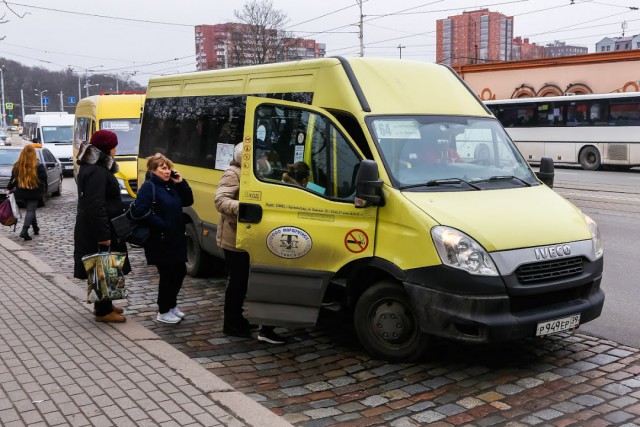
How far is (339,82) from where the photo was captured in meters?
5.75

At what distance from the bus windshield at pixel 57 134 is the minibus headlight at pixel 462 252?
1022 inches

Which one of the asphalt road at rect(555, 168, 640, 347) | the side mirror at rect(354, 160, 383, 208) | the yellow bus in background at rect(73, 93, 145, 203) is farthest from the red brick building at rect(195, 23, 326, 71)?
the side mirror at rect(354, 160, 383, 208)

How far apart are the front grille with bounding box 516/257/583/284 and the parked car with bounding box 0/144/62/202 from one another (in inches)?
583

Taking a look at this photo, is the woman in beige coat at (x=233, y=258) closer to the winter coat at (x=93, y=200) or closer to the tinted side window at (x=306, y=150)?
the tinted side window at (x=306, y=150)

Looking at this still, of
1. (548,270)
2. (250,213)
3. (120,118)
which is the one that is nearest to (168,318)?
(250,213)

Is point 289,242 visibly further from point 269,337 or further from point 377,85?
point 377,85

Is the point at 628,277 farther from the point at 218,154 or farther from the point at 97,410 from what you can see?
the point at 97,410

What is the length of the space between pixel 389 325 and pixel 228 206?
1718 mm

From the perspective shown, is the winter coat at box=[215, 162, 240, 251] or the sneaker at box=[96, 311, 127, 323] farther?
the sneaker at box=[96, 311, 127, 323]

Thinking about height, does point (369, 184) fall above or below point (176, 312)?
above

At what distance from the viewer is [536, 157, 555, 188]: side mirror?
6.36 m

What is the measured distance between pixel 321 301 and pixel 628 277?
4368 millimetres

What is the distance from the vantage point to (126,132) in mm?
15445

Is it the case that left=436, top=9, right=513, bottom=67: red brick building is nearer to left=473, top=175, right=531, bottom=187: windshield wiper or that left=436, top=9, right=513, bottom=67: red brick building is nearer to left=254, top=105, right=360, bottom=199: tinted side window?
left=473, top=175, right=531, bottom=187: windshield wiper
